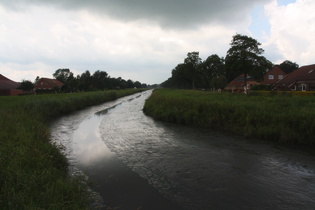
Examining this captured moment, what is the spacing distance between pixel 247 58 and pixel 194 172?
3486cm

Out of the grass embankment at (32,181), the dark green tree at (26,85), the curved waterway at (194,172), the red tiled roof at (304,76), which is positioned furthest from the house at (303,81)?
the dark green tree at (26,85)

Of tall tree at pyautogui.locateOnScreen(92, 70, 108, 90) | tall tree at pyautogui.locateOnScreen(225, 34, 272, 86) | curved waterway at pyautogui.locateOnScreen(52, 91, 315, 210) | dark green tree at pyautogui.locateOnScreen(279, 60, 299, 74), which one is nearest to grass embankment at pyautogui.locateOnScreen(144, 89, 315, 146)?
curved waterway at pyautogui.locateOnScreen(52, 91, 315, 210)

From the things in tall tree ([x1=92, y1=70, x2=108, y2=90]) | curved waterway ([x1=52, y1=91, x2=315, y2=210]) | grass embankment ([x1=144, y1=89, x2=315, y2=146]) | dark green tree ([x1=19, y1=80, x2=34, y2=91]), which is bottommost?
curved waterway ([x1=52, y1=91, x2=315, y2=210])

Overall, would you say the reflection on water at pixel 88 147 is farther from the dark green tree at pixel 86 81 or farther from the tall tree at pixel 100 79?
the tall tree at pixel 100 79

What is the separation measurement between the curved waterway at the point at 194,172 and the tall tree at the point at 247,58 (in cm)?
2824

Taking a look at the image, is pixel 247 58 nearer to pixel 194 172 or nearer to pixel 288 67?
pixel 194 172

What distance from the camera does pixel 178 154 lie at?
1034 cm

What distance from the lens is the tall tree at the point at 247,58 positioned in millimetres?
37906

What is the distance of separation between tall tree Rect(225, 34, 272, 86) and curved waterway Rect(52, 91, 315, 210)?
92.6ft

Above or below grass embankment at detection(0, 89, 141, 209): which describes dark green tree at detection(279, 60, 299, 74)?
above

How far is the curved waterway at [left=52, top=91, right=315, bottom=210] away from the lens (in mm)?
6223

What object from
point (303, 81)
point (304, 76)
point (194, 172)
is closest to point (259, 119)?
point (194, 172)

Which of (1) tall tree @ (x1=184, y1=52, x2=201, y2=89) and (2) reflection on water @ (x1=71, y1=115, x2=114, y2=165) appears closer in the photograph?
(2) reflection on water @ (x1=71, y1=115, x2=114, y2=165)

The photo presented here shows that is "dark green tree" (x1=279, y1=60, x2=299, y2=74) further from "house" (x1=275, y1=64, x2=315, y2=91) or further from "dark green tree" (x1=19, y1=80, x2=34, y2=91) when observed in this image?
"dark green tree" (x1=19, y1=80, x2=34, y2=91)
